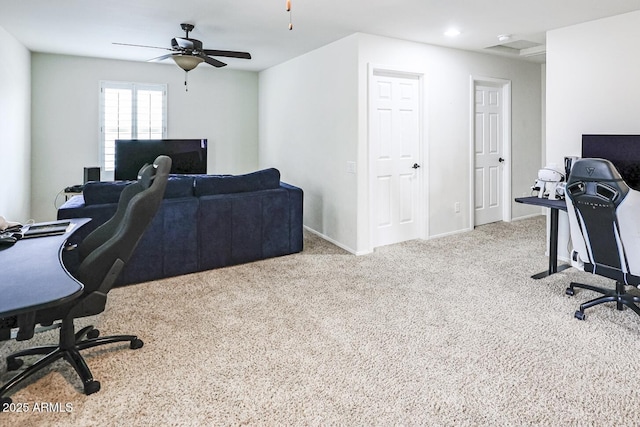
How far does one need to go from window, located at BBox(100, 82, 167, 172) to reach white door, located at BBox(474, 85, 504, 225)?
4.77m

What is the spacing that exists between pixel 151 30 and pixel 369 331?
380 cm

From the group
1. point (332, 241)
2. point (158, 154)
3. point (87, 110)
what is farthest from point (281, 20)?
point (87, 110)

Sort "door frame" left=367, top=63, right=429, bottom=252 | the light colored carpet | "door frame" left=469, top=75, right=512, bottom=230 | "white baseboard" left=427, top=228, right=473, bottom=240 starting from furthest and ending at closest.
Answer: "door frame" left=469, top=75, right=512, bottom=230, "white baseboard" left=427, top=228, right=473, bottom=240, "door frame" left=367, top=63, right=429, bottom=252, the light colored carpet

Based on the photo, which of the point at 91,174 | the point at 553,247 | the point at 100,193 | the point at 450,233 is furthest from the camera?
the point at 91,174

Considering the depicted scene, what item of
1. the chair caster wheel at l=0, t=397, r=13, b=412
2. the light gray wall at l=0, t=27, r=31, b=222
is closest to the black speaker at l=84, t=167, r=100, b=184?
the light gray wall at l=0, t=27, r=31, b=222

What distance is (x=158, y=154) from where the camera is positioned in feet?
20.0

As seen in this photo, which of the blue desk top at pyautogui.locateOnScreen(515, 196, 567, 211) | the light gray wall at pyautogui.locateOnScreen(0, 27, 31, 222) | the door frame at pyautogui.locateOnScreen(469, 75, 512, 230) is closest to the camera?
the blue desk top at pyautogui.locateOnScreen(515, 196, 567, 211)

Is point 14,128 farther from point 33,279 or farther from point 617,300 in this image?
point 617,300

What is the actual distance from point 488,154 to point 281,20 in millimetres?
3529

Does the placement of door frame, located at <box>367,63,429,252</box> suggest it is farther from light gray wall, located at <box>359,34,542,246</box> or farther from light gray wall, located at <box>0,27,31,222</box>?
light gray wall, located at <box>0,27,31,222</box>

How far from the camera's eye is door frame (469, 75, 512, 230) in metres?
5.40

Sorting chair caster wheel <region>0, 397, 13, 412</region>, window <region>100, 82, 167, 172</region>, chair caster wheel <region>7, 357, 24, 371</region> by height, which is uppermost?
window <region>100, 82, 167, 172</region>

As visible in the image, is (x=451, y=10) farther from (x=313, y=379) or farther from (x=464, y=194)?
(x=313, y=379)

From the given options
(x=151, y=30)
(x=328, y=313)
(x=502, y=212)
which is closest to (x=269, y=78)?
(x=151, y=30)
